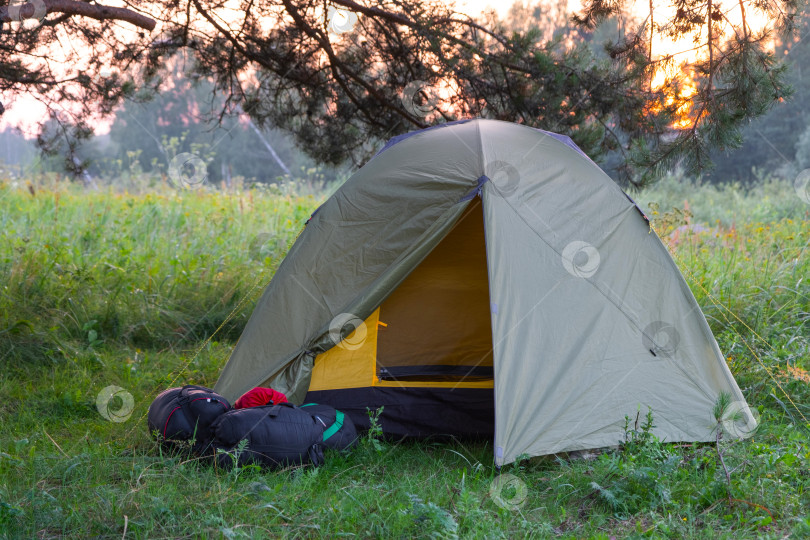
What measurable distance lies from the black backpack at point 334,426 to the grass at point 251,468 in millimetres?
70

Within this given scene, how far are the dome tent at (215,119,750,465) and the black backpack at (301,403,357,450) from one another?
0.98 feet

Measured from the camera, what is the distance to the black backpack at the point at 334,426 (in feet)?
10.9

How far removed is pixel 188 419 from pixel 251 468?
44 cm

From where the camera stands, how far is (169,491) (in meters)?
2.74

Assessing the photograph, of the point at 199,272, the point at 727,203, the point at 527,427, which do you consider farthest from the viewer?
the point at 727,203

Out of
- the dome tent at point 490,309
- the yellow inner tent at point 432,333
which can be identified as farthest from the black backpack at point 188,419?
the yellow inner tent at point 432,333

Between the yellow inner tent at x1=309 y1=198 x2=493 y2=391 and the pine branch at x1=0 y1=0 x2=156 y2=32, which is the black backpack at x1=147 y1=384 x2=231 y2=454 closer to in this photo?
the yellow inner tent at x1=309 y1=198 x2=493 y2=391

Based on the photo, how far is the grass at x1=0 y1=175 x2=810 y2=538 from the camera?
2.56m

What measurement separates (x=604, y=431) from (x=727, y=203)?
38.5 feet

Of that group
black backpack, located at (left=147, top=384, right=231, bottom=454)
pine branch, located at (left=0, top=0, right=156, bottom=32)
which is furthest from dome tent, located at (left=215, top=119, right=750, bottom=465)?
pine branch, located at (left=0, top=0, right=156, bottom=32)

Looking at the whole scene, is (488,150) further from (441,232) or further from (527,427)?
(527,427)

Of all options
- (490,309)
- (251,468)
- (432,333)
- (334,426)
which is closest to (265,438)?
(251,468)

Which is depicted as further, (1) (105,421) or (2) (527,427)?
(1) (105,421)

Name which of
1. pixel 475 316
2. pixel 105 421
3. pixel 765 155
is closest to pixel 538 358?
pixel 475 316
